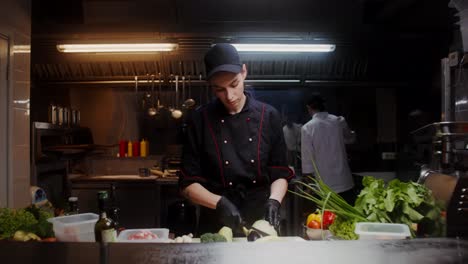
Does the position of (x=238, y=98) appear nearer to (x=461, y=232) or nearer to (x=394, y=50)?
(x=461, y=232)

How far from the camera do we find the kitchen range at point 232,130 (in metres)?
1.55

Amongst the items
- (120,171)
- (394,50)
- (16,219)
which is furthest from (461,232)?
(120,171)

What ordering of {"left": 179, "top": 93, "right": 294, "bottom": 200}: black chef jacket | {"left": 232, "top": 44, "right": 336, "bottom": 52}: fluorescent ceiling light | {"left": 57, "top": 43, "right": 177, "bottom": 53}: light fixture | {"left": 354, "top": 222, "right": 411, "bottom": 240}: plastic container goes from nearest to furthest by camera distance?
1. {"left": 354, "top": 222, "right": 411, "bottom": 240}: plastic container
2. {"left": 179, "top": 93, "right": 294, "bottom": 200}: black chef jacket
3. {"left": 57, "top": 43, "right": 177, "bottom": 53}: light fixture
4. {"left": 232, "top": 44, "right": 336, "bottom": 52}: fluorescent ceiling light

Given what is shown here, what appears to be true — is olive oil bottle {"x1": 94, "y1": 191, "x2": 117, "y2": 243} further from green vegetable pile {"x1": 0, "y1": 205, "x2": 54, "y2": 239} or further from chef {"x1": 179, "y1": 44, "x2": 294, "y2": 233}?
chef {"x1": 179, "y1": 44, "x2": 294, "y2": 233}

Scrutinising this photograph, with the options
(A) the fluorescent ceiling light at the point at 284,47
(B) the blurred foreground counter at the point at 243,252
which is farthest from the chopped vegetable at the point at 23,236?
(A) the fluorescent ceiling light at the point at 284,47

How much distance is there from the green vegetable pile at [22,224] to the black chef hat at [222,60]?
1.14 metres

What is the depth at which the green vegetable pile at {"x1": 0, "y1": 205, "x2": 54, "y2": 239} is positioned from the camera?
181 cm

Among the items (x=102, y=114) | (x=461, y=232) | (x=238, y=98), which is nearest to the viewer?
(x=461, y=232)

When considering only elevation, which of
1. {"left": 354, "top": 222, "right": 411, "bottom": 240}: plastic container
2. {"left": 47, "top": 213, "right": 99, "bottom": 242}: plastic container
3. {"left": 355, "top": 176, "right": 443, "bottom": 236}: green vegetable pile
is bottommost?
{"left": 47, "top": 213, "right": 99, "bottom": 242}: plastic container

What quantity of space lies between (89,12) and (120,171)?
2332 millimetres

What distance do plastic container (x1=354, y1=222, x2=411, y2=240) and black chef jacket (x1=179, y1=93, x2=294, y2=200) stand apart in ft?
3.41

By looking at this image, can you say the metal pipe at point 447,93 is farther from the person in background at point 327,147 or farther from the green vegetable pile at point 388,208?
the person in background at point 327,147

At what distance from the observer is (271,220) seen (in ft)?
6.79

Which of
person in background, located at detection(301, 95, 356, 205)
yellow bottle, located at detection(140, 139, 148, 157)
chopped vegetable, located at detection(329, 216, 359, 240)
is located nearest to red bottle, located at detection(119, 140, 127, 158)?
yellow bottle, located at detection(140, 139, 148, 157)
